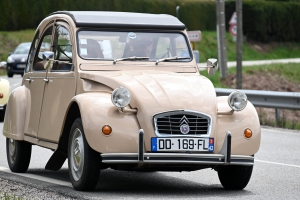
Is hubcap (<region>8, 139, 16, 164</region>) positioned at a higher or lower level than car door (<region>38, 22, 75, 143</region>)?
lower

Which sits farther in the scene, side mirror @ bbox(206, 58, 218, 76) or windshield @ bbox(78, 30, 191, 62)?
side mirror @ bbox(206, 58, 218, 76)

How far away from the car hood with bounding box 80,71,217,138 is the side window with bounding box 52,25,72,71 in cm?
72

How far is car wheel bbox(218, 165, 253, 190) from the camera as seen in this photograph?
28.8 feet

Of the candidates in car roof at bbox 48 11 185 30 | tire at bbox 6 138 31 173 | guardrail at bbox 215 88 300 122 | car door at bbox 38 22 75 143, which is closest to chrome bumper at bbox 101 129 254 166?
car door at bbox 38 22 75 143

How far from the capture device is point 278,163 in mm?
11609

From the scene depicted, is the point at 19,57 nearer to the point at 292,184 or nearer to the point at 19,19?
the point at 19,19

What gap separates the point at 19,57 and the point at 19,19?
14.2 metres

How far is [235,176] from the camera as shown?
8844mm

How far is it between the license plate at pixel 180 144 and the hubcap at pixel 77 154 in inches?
28.6

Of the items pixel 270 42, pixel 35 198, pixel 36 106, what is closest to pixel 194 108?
pixel 35 198

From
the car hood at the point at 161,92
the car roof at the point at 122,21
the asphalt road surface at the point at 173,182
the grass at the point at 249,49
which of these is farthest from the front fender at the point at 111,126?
the grass at the point at 249,49

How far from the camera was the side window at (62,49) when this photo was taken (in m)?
9.66

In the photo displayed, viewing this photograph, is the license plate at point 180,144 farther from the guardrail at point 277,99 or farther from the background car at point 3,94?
the background car at point 3,94

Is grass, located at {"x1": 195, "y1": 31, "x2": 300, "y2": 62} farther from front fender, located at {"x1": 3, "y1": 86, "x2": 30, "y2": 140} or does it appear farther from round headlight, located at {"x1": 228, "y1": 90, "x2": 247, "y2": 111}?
round headlight, located at {"x1": 228, "y1": 90, "x2": 247, "y2": 111}
